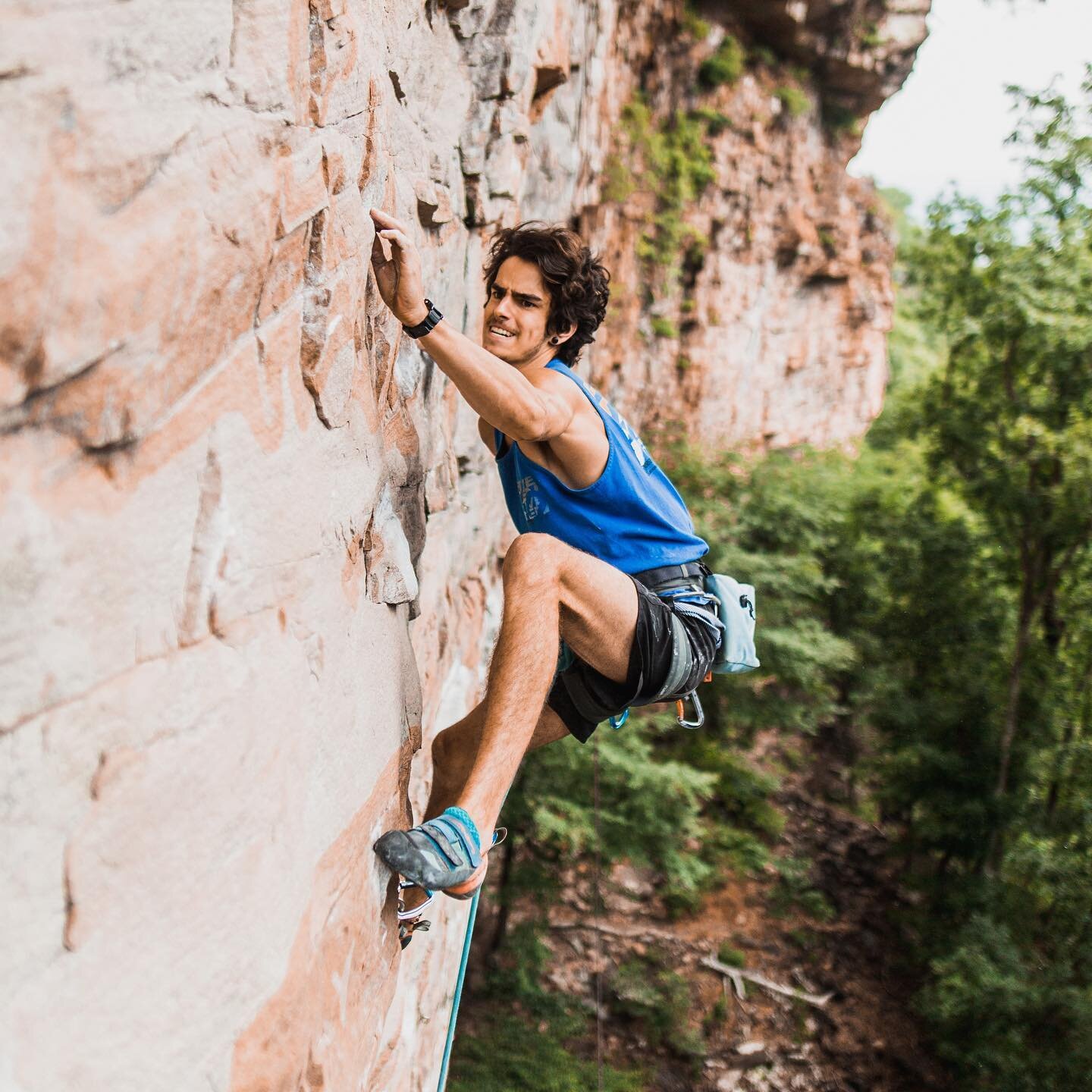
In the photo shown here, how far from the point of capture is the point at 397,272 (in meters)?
2.30

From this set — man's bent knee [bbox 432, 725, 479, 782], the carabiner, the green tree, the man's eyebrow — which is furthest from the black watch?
the green tree

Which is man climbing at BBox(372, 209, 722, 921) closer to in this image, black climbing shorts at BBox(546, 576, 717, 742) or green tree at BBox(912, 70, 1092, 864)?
black climbing shorts at BBox(546, 576, 717, 742)

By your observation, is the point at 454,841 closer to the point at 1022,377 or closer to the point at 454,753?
the point at 454,753

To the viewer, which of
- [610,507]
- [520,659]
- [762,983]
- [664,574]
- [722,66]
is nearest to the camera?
[520,659]

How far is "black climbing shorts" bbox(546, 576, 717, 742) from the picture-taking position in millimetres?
2717

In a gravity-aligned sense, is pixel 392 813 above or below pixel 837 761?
above

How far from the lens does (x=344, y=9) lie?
192 centimetres

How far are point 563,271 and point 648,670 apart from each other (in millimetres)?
1246

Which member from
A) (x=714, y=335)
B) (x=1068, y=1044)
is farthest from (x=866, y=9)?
(x=1068, y=1044)

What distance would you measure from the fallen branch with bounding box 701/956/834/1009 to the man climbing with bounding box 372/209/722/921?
9.71 meters

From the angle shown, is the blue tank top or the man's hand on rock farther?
the blue tank top

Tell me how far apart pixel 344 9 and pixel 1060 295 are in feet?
36.7

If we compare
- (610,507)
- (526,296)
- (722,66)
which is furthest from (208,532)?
(722,66)

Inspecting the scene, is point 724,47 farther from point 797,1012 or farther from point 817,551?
point 797,1012
